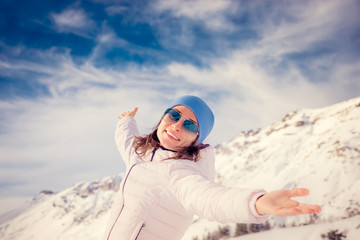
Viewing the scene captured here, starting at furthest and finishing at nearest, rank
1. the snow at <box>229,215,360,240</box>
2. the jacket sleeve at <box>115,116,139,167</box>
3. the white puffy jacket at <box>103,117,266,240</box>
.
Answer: the snow at <box>229,215,360,240</box>, the jacket sleeve at <box>115,116,139,167</box>, the white puffy jacket at <box>103,117,266,240</box>

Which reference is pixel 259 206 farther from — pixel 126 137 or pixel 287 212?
pixel 126 137

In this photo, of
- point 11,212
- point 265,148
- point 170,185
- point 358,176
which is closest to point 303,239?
point 170,185

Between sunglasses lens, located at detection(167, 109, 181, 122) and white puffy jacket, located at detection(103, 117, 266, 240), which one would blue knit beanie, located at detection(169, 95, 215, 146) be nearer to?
sunglasses lens, located at detection(167, 109, 181, 122)

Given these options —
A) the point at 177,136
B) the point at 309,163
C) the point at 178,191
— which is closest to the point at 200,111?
the point at 177,136

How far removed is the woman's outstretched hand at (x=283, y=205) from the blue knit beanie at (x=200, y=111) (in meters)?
1.04

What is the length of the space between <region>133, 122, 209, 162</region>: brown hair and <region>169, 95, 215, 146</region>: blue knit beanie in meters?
0.09

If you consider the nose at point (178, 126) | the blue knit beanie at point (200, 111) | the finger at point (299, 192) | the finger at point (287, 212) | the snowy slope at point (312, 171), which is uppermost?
the snowy slope at point (312, 171)

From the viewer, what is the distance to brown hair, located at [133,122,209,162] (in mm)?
1817

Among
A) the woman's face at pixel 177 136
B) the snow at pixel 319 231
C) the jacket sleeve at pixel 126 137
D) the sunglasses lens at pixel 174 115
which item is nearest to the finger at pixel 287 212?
the woman's face at pixel 177 136

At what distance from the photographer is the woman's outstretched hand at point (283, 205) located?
88 centimetres

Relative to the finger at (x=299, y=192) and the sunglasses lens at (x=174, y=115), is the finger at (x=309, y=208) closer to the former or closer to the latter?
the finger at (x=299, y=192)

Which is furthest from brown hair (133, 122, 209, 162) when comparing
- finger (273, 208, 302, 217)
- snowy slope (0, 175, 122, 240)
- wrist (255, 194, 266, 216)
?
snowy slope (0, 175, 122, 240)

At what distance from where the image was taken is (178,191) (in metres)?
1.41

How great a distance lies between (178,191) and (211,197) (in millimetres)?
279
